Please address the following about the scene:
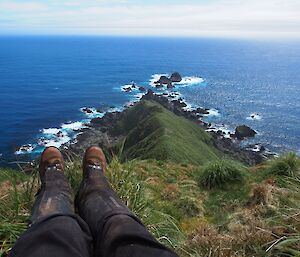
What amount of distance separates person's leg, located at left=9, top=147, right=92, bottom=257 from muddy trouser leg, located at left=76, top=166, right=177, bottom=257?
0.12 meters

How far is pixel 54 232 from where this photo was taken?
2.15 meters

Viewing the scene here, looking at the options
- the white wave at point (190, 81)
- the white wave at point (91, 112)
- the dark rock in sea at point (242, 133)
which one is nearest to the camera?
the dark rock in sea at point (242, 133)

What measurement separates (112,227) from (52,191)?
1070 millimetres

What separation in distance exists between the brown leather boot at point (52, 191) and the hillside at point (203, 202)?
195 mm

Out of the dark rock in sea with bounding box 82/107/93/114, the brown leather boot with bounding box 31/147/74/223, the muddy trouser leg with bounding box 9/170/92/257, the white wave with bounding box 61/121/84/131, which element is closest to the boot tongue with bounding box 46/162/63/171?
the brown leather boot with bounding box 31/147/74/223

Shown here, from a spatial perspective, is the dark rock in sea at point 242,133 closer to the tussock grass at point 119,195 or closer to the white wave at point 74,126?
the white wave at point 74,126

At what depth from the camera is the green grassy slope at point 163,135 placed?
36.5 metres

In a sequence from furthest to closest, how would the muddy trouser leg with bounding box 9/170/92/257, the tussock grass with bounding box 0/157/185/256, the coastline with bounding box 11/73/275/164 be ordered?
the coastline with bounding box 11/73/275/164 < the tussock grass with bounding box 0/157/185/256 < the muddy trouser leg with bounding box 9/170/92/257

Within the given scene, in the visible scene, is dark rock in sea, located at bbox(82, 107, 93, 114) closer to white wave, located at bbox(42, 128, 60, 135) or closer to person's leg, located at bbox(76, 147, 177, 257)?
white wave, located at bbox(42, 128, 60, 135)

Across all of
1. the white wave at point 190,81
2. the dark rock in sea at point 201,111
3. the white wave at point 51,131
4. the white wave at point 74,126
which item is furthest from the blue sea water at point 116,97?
the white wave at point 190,81

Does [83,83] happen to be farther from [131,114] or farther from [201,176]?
[201,176]

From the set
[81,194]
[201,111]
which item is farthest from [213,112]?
[81,194]

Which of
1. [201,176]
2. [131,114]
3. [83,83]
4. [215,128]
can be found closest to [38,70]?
[83,83]

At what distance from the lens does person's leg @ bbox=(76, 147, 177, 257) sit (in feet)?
7.08
